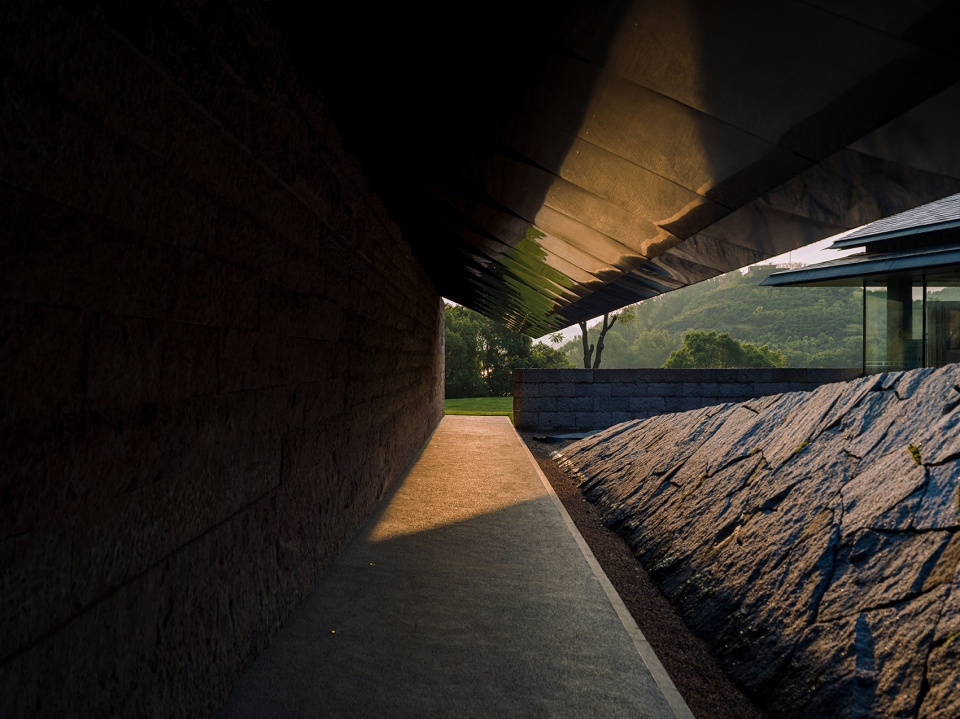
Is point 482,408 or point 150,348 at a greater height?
point 150,348

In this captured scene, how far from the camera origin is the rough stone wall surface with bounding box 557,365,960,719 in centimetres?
246

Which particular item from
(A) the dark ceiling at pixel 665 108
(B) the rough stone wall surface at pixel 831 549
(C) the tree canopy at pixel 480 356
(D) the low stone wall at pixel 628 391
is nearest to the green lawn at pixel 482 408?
(C) the tree canopy at pixel 480 356

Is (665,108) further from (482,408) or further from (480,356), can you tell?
(480,356)

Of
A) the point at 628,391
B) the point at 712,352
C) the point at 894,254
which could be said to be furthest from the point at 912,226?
the point at 712,352

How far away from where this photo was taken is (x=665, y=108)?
2.32m

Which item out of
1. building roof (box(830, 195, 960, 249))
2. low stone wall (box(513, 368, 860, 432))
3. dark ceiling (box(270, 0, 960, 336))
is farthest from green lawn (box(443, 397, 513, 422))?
dark ceiling (box(270, 0, 960, 336))

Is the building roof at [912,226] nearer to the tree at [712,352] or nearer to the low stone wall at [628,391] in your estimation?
the low stone wall at [628,391]

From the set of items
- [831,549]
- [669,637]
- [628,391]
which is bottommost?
[669,637]

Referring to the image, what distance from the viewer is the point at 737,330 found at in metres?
92.8

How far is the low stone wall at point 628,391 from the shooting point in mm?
12984

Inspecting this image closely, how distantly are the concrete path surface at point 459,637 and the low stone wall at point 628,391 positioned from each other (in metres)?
8.14

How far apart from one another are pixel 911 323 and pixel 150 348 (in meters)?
18.1

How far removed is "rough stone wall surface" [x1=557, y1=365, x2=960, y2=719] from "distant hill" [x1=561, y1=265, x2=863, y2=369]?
68153 mm

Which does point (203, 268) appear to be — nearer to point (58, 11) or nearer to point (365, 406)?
point (58, 11)
